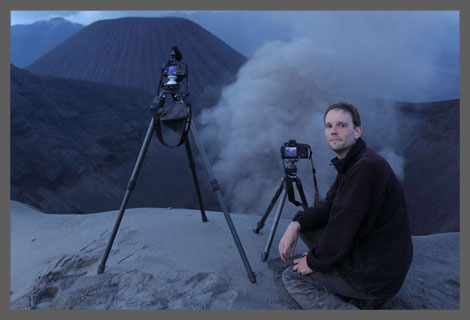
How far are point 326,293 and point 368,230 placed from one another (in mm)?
576

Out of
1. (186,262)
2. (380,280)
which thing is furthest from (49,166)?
(380,280)

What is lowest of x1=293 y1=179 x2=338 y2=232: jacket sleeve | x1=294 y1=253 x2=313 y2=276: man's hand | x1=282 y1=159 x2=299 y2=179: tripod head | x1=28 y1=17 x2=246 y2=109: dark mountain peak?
x1=294 y1=253 x2=313 y2=276: man's hand

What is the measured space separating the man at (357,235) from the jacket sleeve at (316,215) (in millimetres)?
321

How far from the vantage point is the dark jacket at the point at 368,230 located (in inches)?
71.4

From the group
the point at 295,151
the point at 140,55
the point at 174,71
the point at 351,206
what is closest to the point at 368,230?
the point at 351,206

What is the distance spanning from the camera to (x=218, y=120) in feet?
47.3

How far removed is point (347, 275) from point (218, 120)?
1280 cm

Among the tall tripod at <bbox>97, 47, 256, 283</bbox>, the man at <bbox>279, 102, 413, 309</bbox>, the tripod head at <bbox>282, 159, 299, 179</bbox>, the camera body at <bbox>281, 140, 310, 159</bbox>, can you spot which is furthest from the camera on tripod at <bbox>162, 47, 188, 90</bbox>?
the man at <bbox>279, 102, 413, 309</bbox>

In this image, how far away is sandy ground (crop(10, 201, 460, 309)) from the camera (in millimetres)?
2311

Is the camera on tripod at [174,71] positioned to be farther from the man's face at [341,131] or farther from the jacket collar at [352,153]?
the jacket collar at [352,153]

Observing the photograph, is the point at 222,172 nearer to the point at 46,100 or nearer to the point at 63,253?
the point at 46,100

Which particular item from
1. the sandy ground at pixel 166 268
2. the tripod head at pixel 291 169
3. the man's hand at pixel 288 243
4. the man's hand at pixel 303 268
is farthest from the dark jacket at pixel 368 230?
the tripod head at pixel 291 169

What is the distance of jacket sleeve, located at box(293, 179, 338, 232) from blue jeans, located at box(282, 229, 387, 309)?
38 centimetres

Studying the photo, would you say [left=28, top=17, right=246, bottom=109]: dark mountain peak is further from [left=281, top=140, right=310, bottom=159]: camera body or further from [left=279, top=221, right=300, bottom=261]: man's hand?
[left=279, top=221, right=300, bottom=261]: man's hand
